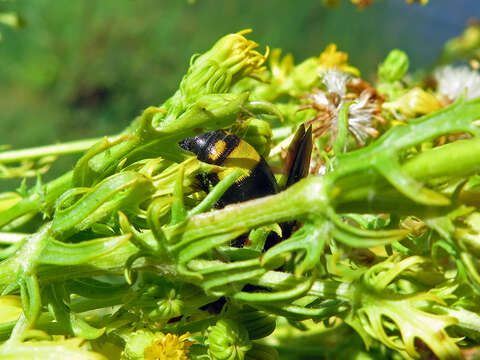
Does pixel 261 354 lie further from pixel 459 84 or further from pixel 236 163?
pixel 459 84

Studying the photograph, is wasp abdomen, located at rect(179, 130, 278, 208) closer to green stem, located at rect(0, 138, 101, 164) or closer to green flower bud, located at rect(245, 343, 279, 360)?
green flower bud, located at rect(245, 343, 279, 360)

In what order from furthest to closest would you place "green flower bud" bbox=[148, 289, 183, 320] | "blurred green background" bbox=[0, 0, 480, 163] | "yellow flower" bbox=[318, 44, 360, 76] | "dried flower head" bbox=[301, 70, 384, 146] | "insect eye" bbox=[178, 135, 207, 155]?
"blurred green background" bbox=[0, 0, 480, 163] → "yellow flower" bbox=[318, 44, 360, 76] → "dried flower head" bbox=[301, 70, 384, 146] → "insect eye" bbox=[178, 135, 207, 155] → "green flower bud" bbox=[148, 289, 183, 320]

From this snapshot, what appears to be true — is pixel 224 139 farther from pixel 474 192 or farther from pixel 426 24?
pixel 426 24

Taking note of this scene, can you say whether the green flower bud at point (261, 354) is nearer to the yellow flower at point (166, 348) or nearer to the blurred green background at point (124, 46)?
the yellow flower at point (166, 348)

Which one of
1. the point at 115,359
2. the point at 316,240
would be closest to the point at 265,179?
the point at 316,240

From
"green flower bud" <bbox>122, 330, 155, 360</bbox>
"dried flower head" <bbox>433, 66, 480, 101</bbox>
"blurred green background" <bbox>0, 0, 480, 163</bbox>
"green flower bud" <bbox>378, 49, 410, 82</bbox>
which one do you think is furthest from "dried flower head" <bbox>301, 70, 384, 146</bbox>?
"blurred green background" <bbox>0, 0, 480, 163</bbox>

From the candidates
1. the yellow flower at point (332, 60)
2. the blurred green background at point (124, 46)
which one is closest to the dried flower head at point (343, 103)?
the yellow flower at point (332, 60)
